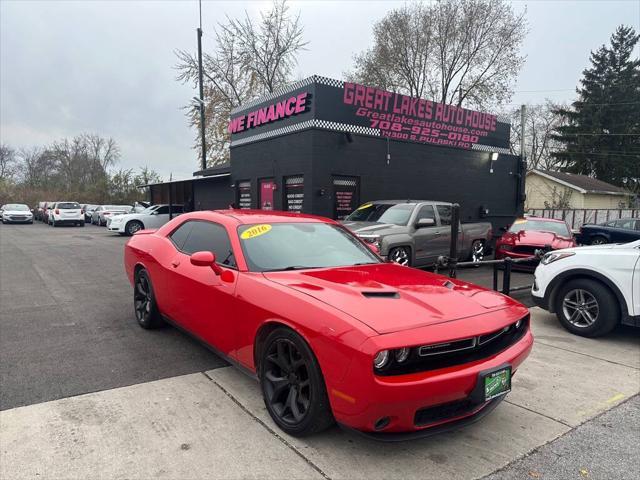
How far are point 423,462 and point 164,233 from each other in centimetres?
372

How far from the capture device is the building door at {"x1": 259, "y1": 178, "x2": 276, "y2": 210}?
45.4 ft

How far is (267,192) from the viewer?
14.1m

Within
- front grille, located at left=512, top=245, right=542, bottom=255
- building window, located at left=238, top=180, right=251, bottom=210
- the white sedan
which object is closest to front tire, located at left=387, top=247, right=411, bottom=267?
front grille, located at left=512, top=245, right=542, bottom=255

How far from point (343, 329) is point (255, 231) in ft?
5.40

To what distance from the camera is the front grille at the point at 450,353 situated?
2.42 meters

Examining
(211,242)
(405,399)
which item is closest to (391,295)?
(405,399)

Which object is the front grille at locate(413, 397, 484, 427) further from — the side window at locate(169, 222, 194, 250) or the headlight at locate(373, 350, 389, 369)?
the side window at locate(169, 222, 194, 250)

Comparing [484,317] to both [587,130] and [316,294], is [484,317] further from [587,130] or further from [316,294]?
[587,130]

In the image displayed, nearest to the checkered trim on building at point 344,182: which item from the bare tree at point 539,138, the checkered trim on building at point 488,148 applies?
the checkered trim on building at point 488,148

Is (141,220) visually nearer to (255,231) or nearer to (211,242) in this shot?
(211,242)

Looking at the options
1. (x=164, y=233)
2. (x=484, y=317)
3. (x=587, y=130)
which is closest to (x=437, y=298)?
(x=484, y=317)

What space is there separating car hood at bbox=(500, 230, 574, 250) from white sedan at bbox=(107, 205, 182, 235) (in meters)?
14.8

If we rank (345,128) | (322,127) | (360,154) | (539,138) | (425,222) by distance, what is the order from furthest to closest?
(539,138) → (360,154) → (345,128) → (322,127) → (425,222)

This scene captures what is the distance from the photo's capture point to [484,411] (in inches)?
107
